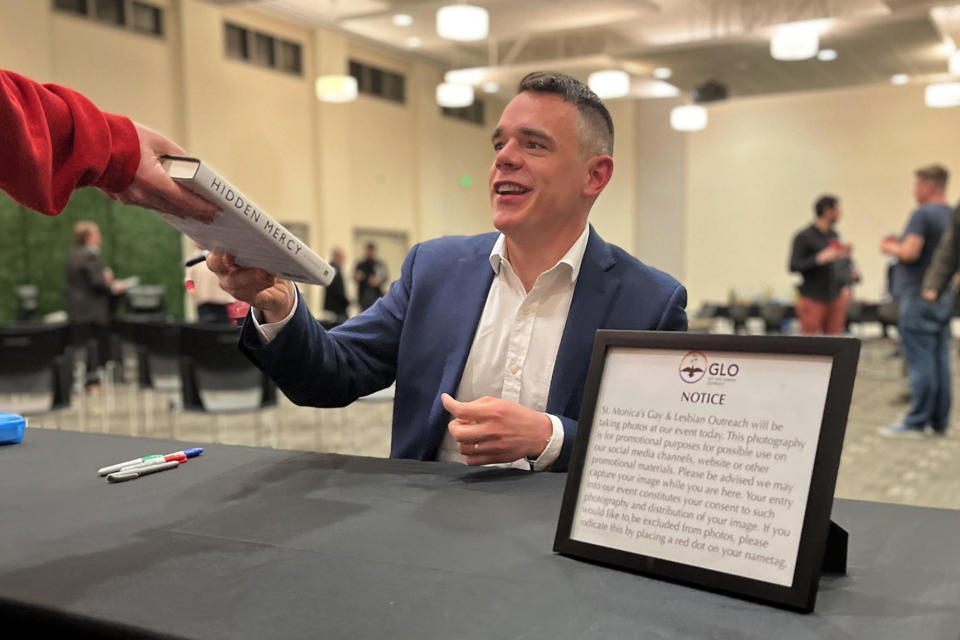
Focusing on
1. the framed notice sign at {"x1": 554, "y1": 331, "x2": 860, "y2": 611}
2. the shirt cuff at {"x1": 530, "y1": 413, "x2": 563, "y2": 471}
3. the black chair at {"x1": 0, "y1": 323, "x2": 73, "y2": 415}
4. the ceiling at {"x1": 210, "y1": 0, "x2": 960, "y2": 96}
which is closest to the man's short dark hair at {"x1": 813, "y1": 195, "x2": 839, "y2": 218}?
the ceiling at {"x1": 210, "y1": 0, "x2": 960, "y2": 96}

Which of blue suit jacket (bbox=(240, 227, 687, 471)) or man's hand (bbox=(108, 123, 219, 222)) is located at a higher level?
man's hand (bbox=(108, 123, 219, 222))

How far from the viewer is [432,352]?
66.4 inches

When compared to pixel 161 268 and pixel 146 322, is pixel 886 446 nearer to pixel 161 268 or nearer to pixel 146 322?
pixel 146 322

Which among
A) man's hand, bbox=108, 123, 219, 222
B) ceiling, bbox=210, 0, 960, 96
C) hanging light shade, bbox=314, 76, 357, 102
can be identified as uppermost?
ceiling, bbox=210, 0, 960, 96

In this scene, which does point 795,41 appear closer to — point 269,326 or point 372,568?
point 269,326

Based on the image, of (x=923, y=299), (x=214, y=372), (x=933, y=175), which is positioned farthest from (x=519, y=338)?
(x=933, y=175)

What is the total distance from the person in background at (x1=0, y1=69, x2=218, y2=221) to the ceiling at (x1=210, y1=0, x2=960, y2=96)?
8.35 metres

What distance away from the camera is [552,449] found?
4.48 ft

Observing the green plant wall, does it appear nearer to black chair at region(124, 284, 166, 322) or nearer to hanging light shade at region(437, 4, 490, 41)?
black chair at region(124, 284, 166, 322)

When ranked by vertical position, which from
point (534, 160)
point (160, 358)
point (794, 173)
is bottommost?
point (160, 358)

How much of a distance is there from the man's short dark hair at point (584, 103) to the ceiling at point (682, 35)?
7339mm

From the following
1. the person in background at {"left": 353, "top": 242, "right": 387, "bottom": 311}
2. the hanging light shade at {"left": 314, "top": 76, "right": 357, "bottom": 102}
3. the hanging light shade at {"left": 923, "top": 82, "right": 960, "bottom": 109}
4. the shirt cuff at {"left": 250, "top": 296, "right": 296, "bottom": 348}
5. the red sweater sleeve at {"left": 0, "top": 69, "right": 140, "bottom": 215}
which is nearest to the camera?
the red sweater sleeve at {"left": 0, "top": 69, "right": 140, "bottom": 215}

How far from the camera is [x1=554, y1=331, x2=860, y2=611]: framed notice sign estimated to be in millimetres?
784

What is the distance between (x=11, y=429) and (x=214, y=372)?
2.79 meters
